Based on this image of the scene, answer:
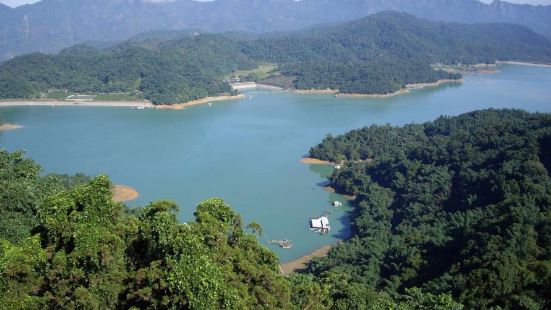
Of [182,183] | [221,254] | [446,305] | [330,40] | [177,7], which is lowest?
[182,183]

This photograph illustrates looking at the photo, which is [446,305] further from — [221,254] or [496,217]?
[496,217]

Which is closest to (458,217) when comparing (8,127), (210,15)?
(8,127)

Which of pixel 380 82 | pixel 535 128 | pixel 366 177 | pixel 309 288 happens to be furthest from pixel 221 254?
pixel 380 82

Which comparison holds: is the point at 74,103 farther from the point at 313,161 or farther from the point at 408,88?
the point at 408,88

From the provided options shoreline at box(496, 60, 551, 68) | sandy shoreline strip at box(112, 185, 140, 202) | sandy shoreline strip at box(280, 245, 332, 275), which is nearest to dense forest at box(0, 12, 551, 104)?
shoreline at box(496, 60, 551, 68)

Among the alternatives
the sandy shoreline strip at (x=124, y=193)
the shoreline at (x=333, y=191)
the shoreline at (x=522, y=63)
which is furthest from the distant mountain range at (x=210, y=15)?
the shoreline at (x=333, y=191)

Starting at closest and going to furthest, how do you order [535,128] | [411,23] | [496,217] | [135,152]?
[496,217], [535,128], [135,152], [411,23]

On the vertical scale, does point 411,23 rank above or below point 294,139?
above

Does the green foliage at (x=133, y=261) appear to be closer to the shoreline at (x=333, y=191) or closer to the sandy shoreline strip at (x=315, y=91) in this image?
the shoreline at (x=333, y=191)
